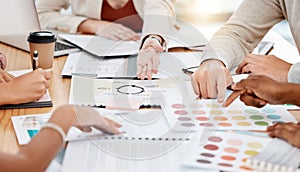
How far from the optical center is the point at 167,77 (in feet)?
4.83

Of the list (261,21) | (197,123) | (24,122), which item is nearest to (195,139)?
(197,123)

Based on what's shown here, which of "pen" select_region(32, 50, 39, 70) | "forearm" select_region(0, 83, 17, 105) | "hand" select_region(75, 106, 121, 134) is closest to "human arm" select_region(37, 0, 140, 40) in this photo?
"pen" select_region(32, 50, 39, 70)

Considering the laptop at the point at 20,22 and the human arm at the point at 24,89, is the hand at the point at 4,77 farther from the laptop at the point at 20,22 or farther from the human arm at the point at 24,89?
the laptop at the point at 20,22

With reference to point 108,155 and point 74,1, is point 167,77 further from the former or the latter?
point 74,1

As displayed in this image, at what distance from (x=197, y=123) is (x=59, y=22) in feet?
3.27

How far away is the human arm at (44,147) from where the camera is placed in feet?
2.92

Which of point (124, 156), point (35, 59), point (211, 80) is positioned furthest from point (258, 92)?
point (35, 59)

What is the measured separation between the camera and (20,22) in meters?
1.71

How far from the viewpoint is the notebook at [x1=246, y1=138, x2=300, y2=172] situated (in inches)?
36.2

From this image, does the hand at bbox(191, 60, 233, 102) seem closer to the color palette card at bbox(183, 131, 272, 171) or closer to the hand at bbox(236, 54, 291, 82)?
the hand at bbox(236, 54, 291, 82)

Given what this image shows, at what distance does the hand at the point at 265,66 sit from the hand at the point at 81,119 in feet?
1.74

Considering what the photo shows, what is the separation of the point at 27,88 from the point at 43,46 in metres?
0.26

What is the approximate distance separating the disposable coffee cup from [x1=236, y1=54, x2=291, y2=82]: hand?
21.8 inches

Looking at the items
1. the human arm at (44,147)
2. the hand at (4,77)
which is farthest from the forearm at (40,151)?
the hand at (4,77)
